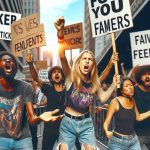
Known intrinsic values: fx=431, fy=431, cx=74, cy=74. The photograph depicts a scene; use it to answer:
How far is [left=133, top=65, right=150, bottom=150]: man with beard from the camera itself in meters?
7.29

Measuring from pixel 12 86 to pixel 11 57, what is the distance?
0.47 meters

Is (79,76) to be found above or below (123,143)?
above

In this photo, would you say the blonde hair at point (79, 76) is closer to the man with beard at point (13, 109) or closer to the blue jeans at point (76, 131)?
the blue jeans at point (76, 131)

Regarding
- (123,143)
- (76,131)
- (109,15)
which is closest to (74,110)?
(76,131)

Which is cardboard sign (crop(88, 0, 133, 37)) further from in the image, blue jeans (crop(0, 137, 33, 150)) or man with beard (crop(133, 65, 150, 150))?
blue jeans (crop(0, 137, 33, 150))

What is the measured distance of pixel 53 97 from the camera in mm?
7473

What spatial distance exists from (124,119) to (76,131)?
2.59 ft

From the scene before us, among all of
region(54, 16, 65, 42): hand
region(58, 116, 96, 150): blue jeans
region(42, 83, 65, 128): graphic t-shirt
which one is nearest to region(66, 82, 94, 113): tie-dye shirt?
region(58, 116, 96, 150): blue jeans

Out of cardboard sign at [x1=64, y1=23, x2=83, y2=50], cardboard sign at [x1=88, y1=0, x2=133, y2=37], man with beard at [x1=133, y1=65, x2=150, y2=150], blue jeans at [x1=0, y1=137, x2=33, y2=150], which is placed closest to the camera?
blue jeans at [x1=0, y1=137, x2=33, y2=150]

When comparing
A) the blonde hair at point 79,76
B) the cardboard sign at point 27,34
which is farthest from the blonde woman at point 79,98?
the cardboard sign at point 27,34

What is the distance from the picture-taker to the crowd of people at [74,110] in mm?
6207

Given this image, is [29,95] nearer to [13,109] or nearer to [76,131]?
[13,109]

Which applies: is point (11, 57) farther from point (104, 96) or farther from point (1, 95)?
point (104, 96)

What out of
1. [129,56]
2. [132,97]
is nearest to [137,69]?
[132,97]
